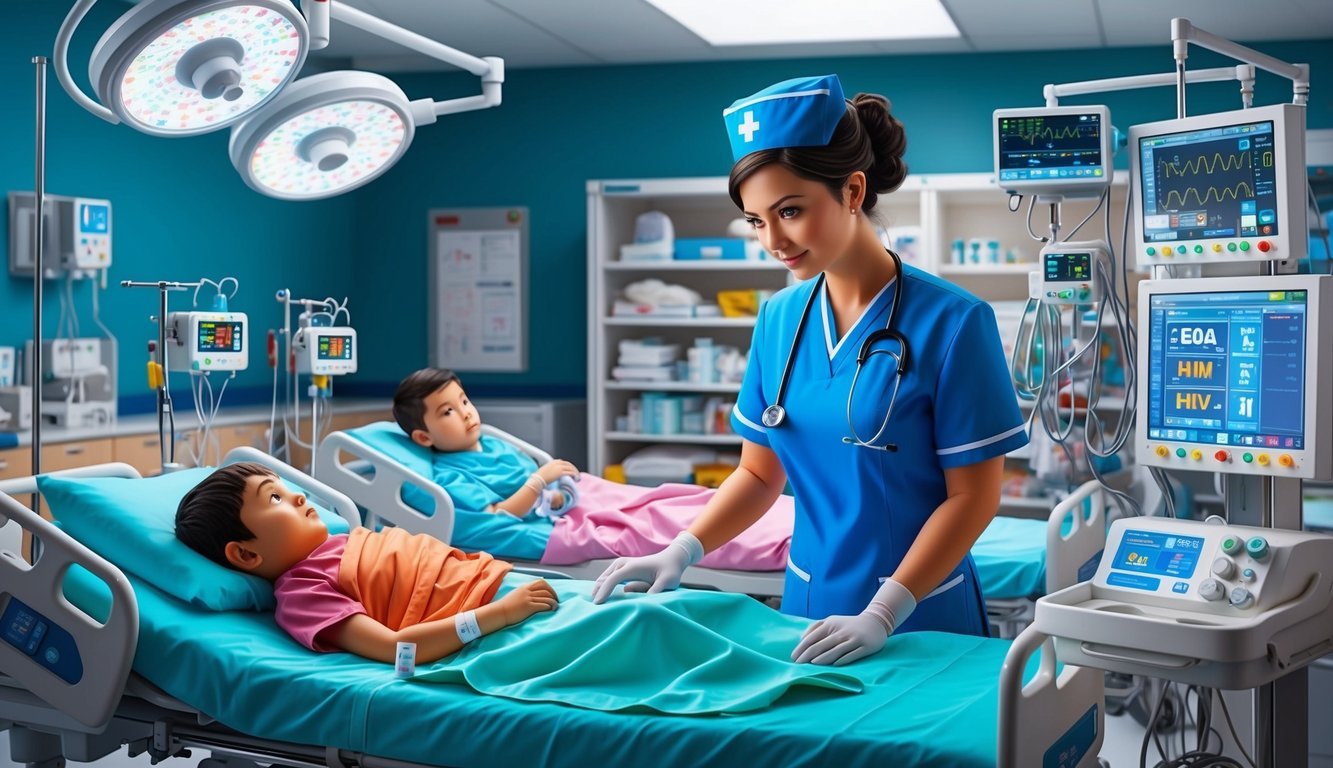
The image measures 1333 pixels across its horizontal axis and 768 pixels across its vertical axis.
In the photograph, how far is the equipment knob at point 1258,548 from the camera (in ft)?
5.96

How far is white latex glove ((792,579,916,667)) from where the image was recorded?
1.90 meters

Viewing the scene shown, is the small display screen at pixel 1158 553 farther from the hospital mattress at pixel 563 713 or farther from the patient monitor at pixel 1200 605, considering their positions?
the hospital mattress at pixel 563 713

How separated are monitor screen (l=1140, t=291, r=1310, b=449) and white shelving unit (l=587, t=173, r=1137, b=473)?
331 centimetres

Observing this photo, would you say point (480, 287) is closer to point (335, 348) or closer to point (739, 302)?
point (739, 302)

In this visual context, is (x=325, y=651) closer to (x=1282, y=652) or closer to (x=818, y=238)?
(x=818, y=238)

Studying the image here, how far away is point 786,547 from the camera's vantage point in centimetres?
355

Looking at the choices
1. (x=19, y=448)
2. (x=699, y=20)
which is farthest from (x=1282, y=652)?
(x=699, y=20)

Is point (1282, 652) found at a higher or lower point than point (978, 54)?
lower

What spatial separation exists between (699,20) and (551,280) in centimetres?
174

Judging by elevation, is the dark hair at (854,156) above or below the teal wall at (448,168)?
below

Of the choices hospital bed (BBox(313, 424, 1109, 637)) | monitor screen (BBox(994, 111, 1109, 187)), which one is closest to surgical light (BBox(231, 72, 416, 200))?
hospital bed (BBox(313, 424, 1109, 637))

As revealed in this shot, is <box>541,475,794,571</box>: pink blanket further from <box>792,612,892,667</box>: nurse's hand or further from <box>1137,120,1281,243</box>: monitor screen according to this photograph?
<box>1137,120,1281,243</box>: monitor screen

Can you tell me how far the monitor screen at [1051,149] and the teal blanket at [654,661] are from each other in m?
1.05

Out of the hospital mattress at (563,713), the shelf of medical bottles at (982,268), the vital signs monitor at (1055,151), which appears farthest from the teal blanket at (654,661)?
the shelf of medical bottles at (982,268)
